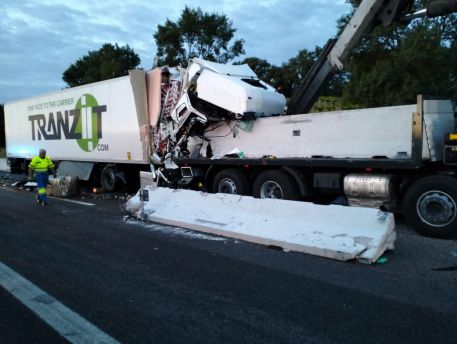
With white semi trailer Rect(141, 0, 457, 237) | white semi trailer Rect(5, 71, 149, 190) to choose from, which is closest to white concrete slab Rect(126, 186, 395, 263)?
white semi trailer Rect(141, 0, 457, 237)

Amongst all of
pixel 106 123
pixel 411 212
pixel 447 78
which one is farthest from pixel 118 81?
pixel 447 78

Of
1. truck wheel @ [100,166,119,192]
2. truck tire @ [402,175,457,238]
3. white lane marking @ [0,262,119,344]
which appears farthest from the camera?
truck wheel @ [100,166,119,192]

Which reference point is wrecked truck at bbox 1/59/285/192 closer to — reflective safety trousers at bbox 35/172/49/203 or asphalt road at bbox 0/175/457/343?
reflective safety trousers at bbox 35/172/49/203

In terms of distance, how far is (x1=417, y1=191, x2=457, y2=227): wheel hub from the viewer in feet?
23.0

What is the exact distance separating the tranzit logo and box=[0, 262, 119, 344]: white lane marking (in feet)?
29.5

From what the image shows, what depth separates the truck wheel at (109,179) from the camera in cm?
1389

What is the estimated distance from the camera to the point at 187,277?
5.26 meters

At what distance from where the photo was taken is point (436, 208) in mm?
7195

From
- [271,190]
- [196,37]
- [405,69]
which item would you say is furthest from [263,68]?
[271,190]

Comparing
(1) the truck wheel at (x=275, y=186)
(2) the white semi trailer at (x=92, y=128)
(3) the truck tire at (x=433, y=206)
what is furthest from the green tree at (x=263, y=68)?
(3) the truck tire at (x=433, y=206)

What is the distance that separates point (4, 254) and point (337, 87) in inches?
1346

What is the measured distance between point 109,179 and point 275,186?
21.6 ft

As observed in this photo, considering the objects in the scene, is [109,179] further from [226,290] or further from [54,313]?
[54,313]

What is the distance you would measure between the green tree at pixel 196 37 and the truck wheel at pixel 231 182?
27.4m
